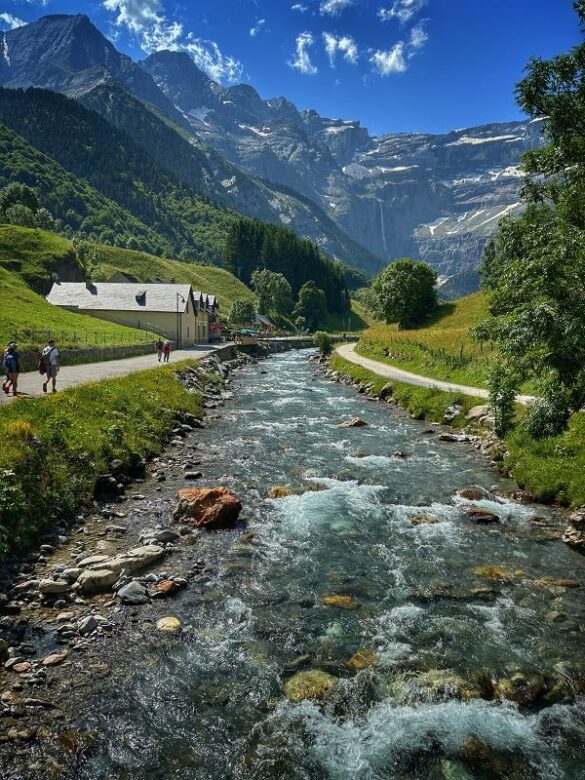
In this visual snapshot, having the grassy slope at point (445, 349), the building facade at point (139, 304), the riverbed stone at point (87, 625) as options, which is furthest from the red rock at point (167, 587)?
the building facade at point (139, 304)

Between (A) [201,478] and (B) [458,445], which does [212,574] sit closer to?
(A) [201,478]

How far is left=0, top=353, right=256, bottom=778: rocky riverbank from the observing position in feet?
26.1

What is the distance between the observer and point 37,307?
210ft

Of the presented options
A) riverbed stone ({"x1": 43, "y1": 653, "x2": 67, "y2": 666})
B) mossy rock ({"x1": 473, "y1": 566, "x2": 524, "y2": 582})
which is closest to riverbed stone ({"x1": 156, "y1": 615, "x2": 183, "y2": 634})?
riverbed stone ({"x1": 43, "y1": 653, "x2": 67, "y2": 666})

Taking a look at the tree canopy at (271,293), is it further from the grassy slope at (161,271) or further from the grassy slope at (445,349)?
the grassy slope at (445,349)

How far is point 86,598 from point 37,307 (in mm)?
61799

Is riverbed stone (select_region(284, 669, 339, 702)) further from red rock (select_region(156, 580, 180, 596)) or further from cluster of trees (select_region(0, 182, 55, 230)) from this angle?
cluster of trees (select_region(0, 182, 55, 230))

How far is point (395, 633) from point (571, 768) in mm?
3853

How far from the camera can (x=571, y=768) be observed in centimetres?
766

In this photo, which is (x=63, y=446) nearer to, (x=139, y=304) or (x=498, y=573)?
(x=498, y=573)

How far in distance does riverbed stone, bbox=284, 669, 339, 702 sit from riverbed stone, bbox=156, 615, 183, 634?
2.84 meters

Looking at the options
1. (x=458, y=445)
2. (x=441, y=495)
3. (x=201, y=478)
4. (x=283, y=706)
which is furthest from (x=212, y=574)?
(x=458, y=445)

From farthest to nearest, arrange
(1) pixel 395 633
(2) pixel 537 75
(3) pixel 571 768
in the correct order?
(2) pixel 537 75
(1) pixel 395 633
(3) pixel 571 768

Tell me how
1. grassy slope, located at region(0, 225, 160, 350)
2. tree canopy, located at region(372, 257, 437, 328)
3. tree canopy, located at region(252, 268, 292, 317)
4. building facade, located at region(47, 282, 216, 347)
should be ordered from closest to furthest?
grassy slope, located at region(0, 225, 160, 350) < building facade, located at region(47, 282, 216, 347) < tree canopy, located at region(372, 257, 437, 328) < tree canopy, located at region(252, 268, 292, 317)
